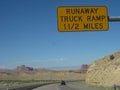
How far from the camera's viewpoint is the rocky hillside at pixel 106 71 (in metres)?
71.5

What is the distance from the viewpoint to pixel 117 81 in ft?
222

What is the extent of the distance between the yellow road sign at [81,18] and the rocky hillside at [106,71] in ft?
157

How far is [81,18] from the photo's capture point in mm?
20047

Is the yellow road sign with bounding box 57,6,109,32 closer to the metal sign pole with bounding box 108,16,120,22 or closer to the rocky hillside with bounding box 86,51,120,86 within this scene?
the metal sign pole with bounding box 108,16,120,22

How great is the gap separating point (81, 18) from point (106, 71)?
60757 millimetres

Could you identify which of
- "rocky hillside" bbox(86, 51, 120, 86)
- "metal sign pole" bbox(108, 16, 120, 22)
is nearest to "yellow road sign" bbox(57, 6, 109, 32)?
"metal sign pole" bbox(108, 16, 120, 22)

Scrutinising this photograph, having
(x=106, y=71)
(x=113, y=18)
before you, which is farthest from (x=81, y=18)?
(x=106, y=71)

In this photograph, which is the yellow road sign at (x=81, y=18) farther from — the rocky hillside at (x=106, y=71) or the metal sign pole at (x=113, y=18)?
the rocky hillside at (x=106, y=71)

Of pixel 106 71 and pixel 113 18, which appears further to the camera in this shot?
pixel 106 71

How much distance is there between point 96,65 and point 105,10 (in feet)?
240

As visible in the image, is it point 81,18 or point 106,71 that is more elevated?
point 81,18

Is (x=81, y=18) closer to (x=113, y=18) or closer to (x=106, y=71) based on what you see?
(x=113, y=18)

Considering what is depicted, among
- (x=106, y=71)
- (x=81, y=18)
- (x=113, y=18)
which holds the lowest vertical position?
(x=106, y=71)

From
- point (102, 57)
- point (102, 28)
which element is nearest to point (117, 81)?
point (102, 57)
